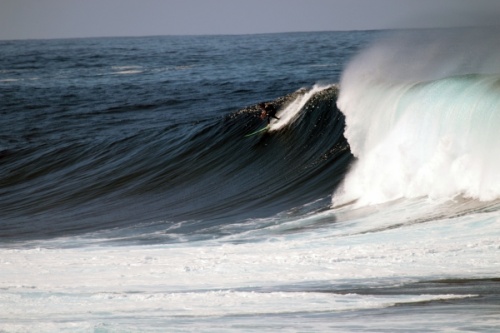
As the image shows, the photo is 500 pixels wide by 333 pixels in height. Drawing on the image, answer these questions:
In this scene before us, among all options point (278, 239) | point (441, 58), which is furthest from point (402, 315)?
point (441, 58)

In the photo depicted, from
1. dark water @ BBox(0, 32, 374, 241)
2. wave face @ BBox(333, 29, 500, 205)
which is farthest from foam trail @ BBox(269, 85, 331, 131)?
wave face @ BBox(333, 29, 500, 205)

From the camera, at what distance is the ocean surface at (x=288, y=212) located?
8688 mm

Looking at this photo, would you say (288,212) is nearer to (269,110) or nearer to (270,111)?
(269,110)

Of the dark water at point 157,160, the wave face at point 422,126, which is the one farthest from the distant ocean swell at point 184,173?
the wave face at point 422,126

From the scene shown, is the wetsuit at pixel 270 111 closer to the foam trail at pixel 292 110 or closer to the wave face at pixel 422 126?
the foam trail at pixel 292 110

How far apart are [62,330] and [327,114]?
1187cm

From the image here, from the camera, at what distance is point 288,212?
14.1 m

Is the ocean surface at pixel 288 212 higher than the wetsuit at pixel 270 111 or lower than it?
lower

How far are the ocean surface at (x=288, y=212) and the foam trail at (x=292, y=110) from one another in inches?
2.0

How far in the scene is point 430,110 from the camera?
48.6ft

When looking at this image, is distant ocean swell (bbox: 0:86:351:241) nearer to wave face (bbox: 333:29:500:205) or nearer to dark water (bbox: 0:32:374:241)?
dark water (bbox: 0:32:374:241)

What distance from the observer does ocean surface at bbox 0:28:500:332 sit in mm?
8688

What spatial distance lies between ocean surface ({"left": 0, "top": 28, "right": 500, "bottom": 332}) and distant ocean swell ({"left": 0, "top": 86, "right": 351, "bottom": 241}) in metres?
0.06

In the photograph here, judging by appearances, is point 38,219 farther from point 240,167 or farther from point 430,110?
point 430,110
